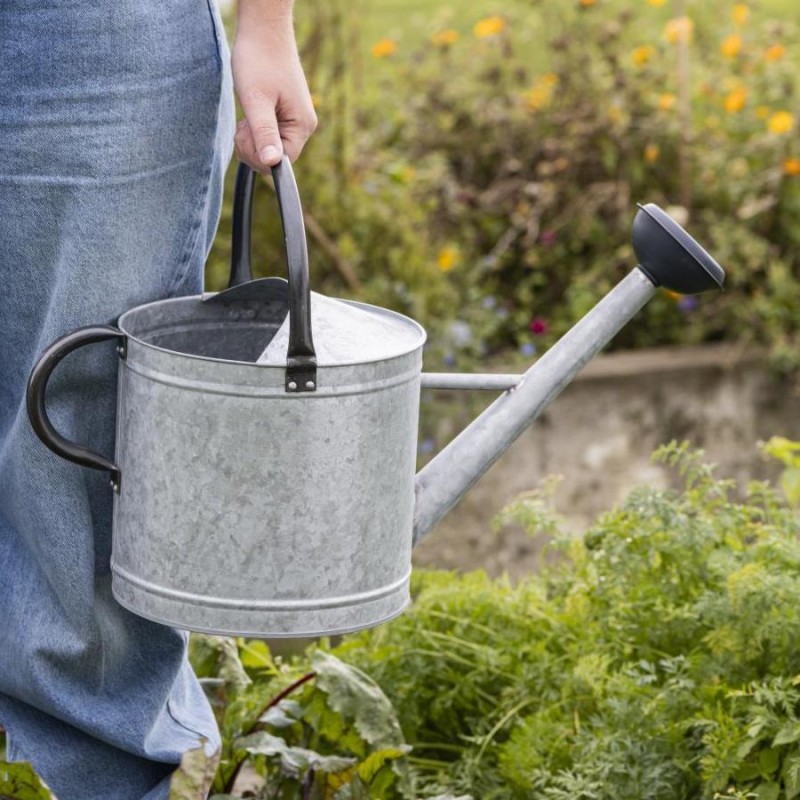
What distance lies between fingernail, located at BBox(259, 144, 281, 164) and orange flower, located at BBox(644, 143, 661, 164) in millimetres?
2858

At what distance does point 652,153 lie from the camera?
13.9 ft

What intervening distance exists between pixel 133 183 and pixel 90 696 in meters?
0.63

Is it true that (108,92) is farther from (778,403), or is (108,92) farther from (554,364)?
(778,403)

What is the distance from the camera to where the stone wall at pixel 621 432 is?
3.47m

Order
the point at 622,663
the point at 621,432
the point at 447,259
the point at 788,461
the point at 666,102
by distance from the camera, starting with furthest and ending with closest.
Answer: the point at 666,102 → the point at 447,259 → the point at 621,432 → the point at 788,461 → the point at 622,663

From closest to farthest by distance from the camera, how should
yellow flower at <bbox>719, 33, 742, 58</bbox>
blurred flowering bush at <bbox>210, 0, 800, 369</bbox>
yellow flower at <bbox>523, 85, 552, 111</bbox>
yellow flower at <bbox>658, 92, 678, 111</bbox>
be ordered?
blurred flowering bush at <bbox>210, 0, 800, 369</bbox> < yellow flower at <bbox>658, 92, 678, 111</bbox> < yellow flower at <bbox>523, 85, 552, 111</bbox> < yellow flower at <bbox>719, 33, 742, 58</bbox>

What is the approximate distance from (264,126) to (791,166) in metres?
2.87

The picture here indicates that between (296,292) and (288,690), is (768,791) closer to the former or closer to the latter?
(288,690)

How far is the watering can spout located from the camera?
179 cm

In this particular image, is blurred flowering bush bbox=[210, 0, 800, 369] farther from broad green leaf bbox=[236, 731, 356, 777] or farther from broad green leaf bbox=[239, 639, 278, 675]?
broad green leaf bbox=[236, 731, 356, 777]

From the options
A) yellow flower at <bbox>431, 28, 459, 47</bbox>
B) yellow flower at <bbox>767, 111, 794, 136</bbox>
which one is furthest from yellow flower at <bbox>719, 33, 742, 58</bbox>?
yellow flower at <bbox>431, 28, 459, 47</bbox>

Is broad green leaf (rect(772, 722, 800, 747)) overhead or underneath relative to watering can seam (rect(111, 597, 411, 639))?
underneath

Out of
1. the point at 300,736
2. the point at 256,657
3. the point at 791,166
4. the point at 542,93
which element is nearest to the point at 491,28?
the point at 542,93

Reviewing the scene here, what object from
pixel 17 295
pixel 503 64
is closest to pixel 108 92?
pixel 17 295
